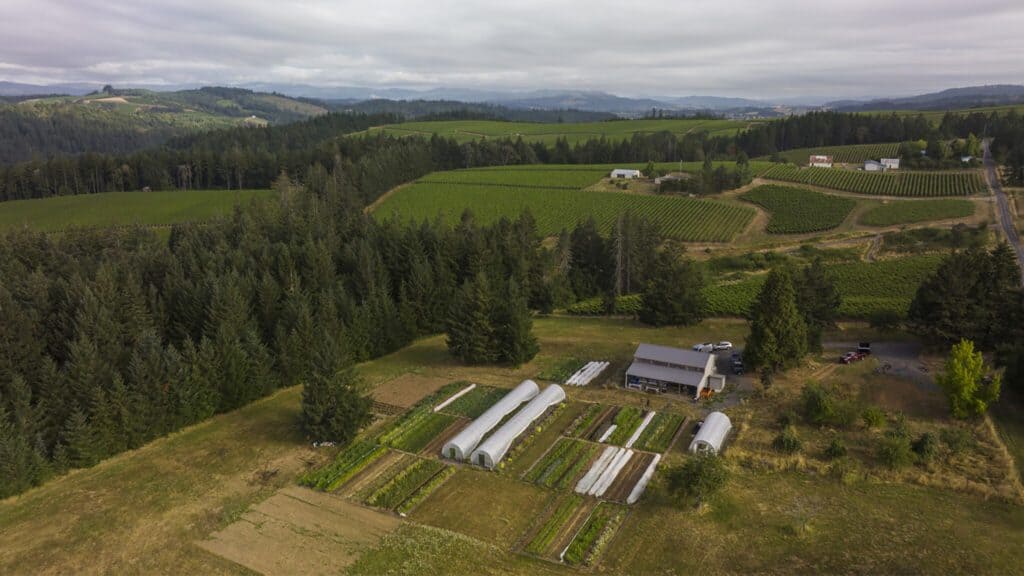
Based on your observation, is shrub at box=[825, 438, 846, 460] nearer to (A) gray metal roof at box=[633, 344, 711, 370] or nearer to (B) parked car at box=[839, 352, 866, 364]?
(A) gray metal roof at box=[633, 344, 711, 370]

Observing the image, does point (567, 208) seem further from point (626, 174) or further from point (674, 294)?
point (674, 294)

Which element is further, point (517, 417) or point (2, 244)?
point (2, 244)

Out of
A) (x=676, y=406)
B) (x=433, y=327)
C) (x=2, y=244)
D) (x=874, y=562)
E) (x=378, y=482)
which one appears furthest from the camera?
(x=2, y=244)

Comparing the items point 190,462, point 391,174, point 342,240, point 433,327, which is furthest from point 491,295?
point 391,174

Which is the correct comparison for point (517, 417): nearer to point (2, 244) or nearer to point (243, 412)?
point (243, 412)

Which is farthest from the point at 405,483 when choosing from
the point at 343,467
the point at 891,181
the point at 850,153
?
the point at 850,153

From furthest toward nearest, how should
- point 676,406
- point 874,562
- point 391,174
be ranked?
point 391,174, point 676,406, point 874,562

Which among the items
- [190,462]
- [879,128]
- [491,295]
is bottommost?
[190,462]
